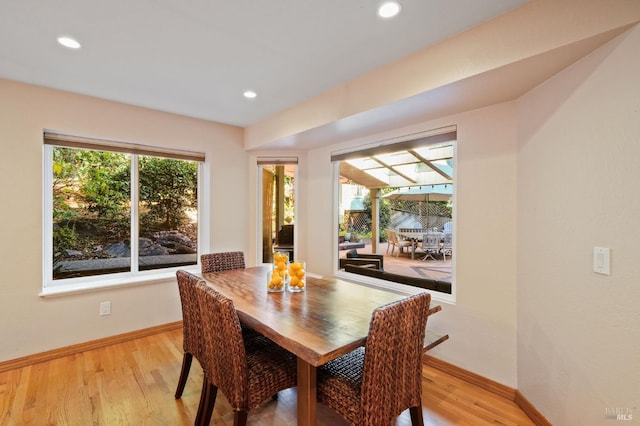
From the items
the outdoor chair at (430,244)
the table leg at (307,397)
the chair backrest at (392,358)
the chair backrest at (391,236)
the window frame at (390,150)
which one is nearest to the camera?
the chair backrest at (392,358)

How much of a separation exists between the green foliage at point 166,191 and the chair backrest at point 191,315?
180 cm

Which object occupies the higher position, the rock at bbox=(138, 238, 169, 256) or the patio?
the rock at bbox=(138, 238, 169, 256)

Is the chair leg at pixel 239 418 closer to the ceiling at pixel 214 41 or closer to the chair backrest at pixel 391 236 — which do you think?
the ceiling at pixel 214 41

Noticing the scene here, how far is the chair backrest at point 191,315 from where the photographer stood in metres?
1.72

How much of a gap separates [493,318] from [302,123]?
7.69 feet

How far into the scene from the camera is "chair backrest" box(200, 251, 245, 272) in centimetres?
267

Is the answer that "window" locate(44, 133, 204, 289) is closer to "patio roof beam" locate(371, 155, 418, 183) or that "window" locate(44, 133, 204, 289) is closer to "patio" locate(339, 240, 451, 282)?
"patio roof beam" locate(371, 155, 418, 183)

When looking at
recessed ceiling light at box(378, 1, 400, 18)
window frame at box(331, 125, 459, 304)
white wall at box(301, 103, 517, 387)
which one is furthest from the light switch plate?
recessed ceiling light at box(378, 1, 400, 18)

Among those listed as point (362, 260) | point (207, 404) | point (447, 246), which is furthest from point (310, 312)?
point (362, 260)

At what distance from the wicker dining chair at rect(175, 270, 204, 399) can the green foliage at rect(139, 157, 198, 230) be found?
1796 millimetres

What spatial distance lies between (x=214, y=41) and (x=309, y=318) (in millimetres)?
1803

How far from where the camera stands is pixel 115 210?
10.2 ft

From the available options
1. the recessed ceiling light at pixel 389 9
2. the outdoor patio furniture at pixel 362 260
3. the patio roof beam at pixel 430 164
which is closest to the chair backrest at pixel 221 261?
→ the outdoor patio furniture at pixel 362 260

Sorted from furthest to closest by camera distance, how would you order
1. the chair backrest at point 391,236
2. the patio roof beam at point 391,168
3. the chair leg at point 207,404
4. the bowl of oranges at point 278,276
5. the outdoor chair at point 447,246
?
the chair backrest at point 391,236
the patio roof beam at point 391,168
the outdoor chair at point 447,246
the bowl of oranges at point 278,276
the chair leg at point 207,404
